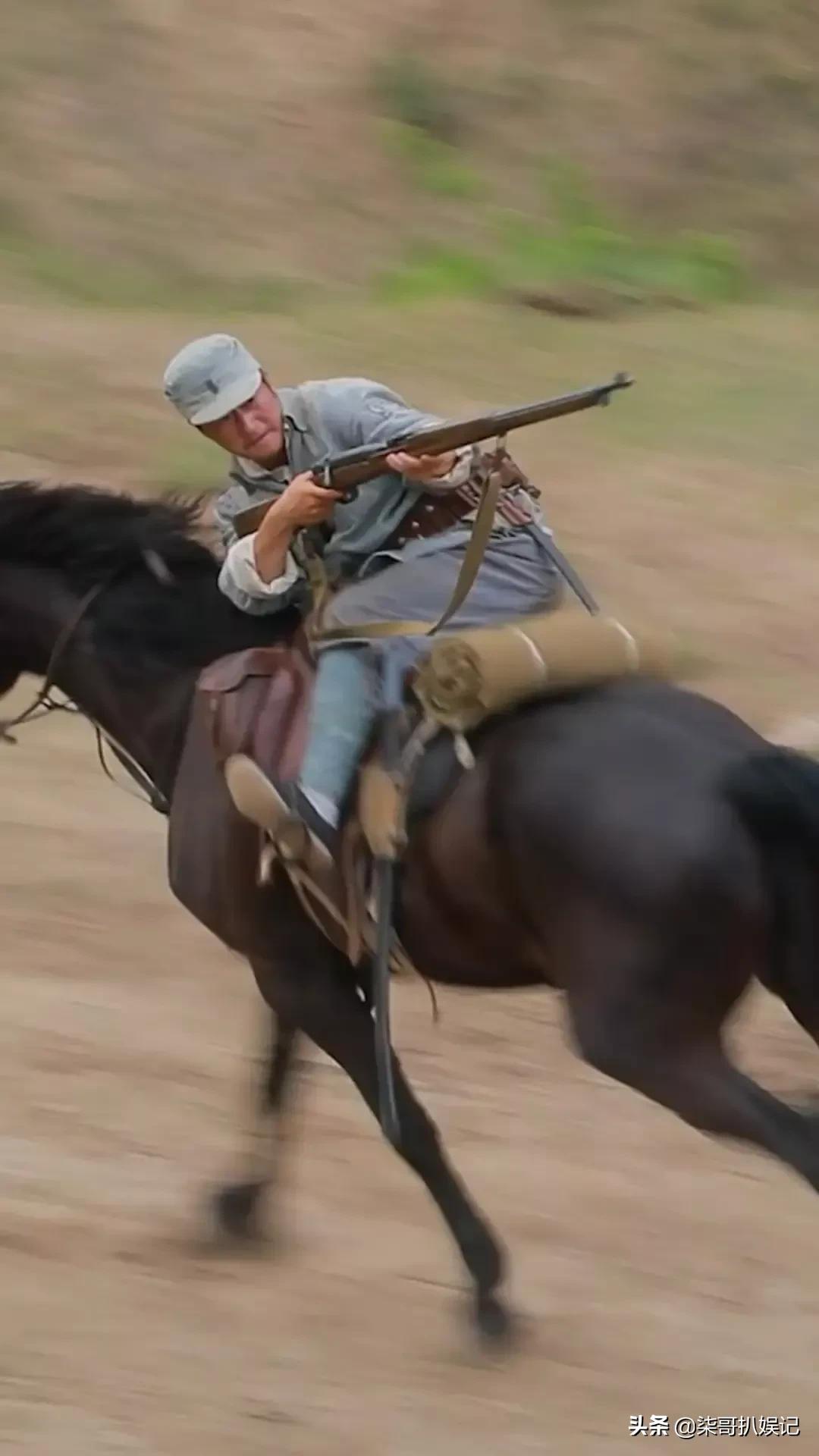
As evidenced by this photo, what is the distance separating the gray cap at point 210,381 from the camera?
14.5 feet

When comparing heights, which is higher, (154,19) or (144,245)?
(154,19)

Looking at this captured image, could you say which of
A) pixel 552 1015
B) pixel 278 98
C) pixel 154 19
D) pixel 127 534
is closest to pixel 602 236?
pixel 278 98

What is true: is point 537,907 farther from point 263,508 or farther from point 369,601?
point 263,508

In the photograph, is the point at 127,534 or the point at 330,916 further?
the point at 127,534

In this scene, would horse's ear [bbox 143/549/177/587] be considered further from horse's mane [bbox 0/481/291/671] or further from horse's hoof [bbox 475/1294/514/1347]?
horse's hoof [bbox 475/1294/514/1347]

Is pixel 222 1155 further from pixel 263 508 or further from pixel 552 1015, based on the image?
pixel 263 508

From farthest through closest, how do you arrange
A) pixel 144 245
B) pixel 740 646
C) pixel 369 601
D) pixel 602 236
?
pixel 602 236
pixel 144 245
pixel 740 646
pixel 369 601

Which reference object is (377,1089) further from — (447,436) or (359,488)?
(447,436)

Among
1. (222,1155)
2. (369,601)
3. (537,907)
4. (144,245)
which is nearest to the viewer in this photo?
(537,907)

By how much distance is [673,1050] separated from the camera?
12.7ft

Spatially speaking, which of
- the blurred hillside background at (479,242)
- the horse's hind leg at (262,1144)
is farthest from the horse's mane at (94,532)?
the blurred hillside background at (479,242)

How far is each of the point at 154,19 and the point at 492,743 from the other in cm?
1655

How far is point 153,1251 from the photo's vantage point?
5.20 metres

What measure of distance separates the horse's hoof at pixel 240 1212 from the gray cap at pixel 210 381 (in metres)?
1.97
